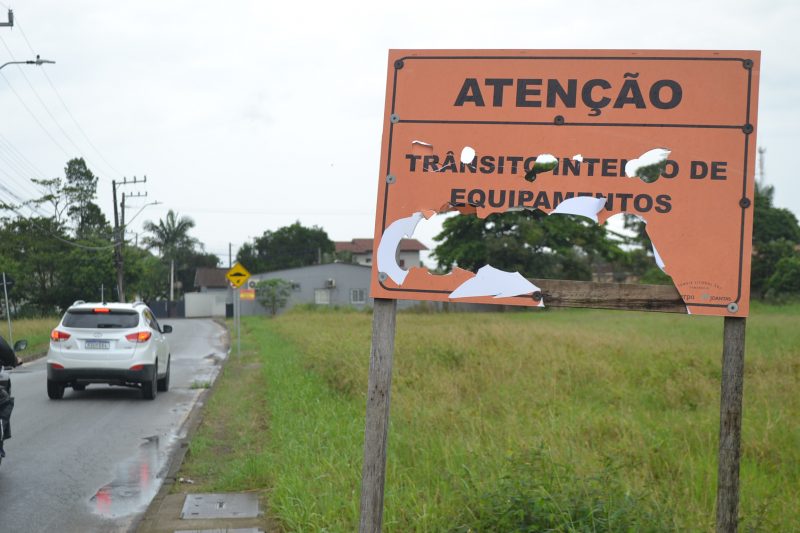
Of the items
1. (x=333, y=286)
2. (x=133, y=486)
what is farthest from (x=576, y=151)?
(x=333, y=286)

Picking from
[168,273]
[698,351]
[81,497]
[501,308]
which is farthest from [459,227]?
[168,273]

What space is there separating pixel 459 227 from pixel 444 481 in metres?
46.3

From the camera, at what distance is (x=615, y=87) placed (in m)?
3.96

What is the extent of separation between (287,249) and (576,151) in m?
105

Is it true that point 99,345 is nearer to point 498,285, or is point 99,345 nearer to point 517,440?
point 517,440

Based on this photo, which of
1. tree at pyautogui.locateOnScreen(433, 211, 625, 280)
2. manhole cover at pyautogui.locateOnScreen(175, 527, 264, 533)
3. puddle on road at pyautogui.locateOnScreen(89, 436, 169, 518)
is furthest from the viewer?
tree at pyautogui.locateOnScreen(433, 211, 625, 280)

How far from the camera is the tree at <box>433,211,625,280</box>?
49281mm

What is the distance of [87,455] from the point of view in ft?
31.2

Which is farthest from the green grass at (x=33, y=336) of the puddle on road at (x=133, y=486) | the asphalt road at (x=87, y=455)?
the puddle on road at (x=133, y=486)

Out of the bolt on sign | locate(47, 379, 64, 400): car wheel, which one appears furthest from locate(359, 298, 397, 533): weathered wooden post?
locate(47, 379, 64, 400): car wheel

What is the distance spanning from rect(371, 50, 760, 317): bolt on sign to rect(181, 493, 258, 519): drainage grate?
3.34 metres

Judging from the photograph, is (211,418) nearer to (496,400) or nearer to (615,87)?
(496,400)

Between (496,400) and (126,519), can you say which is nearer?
(126,519)

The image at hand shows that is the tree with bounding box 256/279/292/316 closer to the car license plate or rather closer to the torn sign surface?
the car license plate
